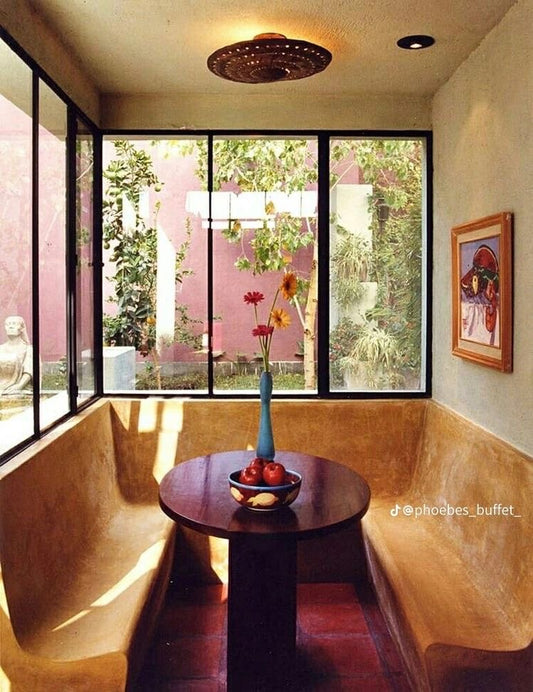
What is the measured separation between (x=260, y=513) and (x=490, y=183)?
1943mm

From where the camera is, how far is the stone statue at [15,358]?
274 cm

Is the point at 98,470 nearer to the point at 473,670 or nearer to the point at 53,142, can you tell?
the point at 53,142

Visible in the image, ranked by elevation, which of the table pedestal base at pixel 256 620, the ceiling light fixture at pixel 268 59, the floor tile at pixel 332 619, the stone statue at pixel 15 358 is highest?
the ceiling light fixture at pixel 268 59

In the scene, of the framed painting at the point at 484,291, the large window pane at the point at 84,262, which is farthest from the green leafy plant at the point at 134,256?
the framed painting at the point at 484,291

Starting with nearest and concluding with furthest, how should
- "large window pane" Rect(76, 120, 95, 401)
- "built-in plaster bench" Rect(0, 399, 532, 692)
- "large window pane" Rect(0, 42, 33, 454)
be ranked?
"built-in plaster bench" Rect(0, 399, 532, 692), "large window pane" Rect(0, 42, 33, 454), "large window pane" Rect(76, 120, 95, 401)

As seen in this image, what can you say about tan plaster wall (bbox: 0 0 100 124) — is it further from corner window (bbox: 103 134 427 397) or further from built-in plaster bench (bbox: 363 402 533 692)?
built-in plaster bench (bbox: 363 402 533 692)

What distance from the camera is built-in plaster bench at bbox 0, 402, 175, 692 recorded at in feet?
7.68

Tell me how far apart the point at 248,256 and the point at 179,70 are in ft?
3.86

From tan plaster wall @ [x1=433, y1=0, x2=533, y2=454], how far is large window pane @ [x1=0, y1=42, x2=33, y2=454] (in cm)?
212

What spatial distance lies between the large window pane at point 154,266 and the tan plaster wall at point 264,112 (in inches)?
5.7

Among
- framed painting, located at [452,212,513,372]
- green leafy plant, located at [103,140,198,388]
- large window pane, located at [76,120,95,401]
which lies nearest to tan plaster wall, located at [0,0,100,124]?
large window pane, located at [76,120,95,401]

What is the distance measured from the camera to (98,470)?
12.5 ft

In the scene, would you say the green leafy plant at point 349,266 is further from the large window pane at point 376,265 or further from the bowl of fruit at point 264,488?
the bowl of fruit at point 264,488

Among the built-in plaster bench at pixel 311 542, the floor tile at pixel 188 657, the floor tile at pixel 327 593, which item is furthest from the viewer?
the floor tile at pixel 327 593
